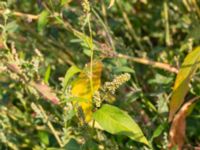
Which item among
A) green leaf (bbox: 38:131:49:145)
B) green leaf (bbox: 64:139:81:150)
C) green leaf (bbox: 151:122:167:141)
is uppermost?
green leaf (bbox: 64:139:81:150)

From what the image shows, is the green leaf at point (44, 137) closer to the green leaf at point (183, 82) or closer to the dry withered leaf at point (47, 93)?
the dry withered leaf at point (47, 93)

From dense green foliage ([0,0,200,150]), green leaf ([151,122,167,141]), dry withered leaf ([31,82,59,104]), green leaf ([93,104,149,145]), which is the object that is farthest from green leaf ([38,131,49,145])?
green leaf ([93,104,149,145])

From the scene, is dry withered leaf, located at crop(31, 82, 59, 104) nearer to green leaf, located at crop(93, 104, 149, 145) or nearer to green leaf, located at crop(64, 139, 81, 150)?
green leaf, located at crop(64, 139, 81, 150)

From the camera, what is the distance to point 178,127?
123 centimetres

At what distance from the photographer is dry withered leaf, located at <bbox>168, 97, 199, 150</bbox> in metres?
1.21

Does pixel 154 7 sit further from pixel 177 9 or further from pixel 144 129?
pixel 144 129

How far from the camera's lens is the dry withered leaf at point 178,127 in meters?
1.21

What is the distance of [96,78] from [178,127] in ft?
0.76

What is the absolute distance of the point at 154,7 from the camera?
192 cm

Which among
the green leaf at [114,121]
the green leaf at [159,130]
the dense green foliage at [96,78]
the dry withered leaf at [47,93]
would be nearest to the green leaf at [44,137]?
the dense green foliage at [96,78]

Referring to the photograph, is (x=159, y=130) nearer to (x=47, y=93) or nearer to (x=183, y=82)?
(x=183, y=82)

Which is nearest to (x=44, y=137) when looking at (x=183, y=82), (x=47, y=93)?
(x=47, y=93)

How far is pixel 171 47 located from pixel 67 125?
769mm

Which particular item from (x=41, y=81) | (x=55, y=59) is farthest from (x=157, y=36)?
(x=41, y=81)
